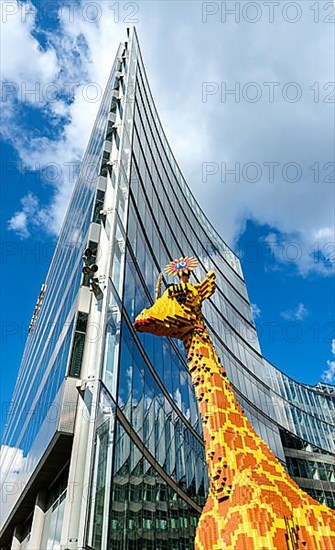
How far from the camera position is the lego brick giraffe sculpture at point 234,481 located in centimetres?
572

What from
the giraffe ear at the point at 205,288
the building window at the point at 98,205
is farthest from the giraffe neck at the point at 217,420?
the building window at the point at 98,205

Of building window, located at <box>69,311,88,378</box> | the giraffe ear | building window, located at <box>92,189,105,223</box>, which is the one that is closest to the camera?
the giraffe ear

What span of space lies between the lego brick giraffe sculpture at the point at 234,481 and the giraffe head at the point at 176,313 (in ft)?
0.06

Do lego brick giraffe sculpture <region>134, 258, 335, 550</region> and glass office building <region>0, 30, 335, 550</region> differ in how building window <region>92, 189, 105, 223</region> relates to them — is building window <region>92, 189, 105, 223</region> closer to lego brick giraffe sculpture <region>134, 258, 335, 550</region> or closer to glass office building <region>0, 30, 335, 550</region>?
glass office building <region>0, 30, 335, 550</region>

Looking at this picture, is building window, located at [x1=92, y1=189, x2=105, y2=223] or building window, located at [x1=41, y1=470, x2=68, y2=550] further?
building window, located at [x1=92, y1=189, x2=105, y2=223]

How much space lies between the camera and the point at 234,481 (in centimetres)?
629

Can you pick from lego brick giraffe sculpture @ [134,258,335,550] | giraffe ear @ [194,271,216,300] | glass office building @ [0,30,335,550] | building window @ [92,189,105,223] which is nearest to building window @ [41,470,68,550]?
glass office building @ [0,30,335,550]

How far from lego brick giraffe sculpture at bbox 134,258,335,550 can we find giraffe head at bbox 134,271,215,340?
0.06ft

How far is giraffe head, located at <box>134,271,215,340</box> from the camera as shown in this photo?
7957mm

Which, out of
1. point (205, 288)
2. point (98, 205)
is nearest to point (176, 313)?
point (205, 288)

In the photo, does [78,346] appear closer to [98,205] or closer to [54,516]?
[54,516]

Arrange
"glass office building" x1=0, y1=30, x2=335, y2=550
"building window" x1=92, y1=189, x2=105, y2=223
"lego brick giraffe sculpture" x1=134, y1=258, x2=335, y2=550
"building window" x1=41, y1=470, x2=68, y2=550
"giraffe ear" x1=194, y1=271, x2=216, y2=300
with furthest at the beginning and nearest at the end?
"building window" x1=92, y1=189, x2=105, y2=223, "building window" x1=41, y1=470, x2=68, y2=550, "giraffe ear" x1=194, y1=271, x2=216, y2=300, "glass office building" x1=0, y1=30, x2=335, y2=550, "lego brick giraffe sculpture" x1=134, y1=258, x2=335, y2=550

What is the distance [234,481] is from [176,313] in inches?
118

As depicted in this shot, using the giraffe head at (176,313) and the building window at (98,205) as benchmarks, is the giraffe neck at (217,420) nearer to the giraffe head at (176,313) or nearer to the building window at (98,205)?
the giraffe head at (176,313)
